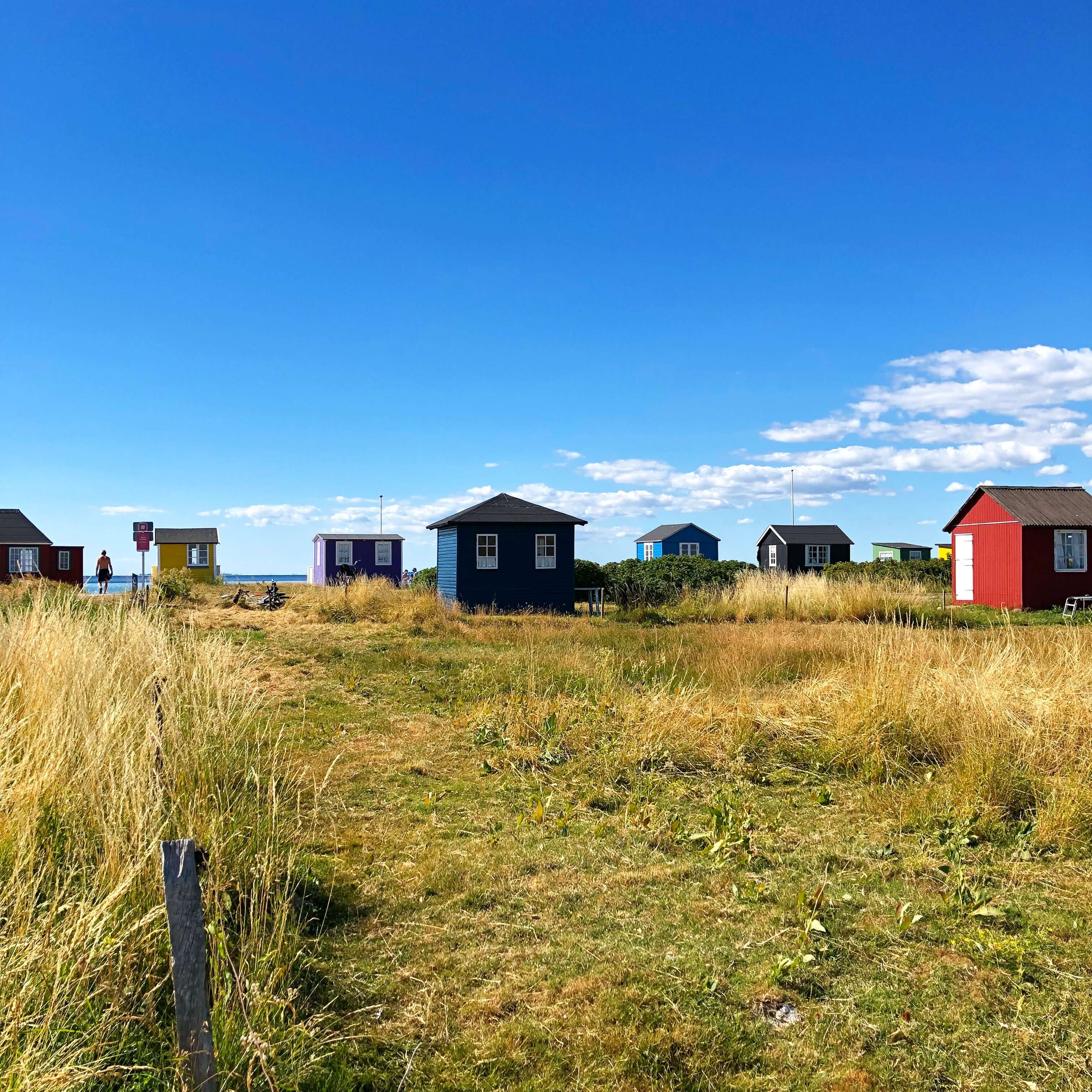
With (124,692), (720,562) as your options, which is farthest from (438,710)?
(720,562)

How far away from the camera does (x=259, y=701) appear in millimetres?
6137

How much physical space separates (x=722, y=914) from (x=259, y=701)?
375cm

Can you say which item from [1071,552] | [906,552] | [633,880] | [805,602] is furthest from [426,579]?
[906,552]

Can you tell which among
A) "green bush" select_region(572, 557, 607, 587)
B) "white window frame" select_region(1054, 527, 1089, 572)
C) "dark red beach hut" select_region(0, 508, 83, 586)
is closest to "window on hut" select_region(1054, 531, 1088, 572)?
"white window frame" select_region(1054, 527, 1089, 572)

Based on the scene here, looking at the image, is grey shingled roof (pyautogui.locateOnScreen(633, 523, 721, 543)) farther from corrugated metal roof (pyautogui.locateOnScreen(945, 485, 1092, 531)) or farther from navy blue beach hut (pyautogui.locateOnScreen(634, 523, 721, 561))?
corrugated metal roof (pyautogui.locateOnScreen(945, 485, 1092, 531))

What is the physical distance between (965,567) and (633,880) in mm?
26363

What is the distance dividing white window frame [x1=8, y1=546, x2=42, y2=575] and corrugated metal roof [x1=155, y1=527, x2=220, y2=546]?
738 centimetres

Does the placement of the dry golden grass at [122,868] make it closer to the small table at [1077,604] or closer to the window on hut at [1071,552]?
the small table at [1077,604]

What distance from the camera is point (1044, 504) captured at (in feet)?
82.4

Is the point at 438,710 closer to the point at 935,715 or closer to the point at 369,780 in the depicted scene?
the point at 369,780

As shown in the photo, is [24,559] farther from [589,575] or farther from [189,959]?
[189,959]

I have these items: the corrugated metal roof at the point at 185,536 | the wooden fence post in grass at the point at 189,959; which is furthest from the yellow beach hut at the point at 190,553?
the wooden fence post in grass at the point at 189,959

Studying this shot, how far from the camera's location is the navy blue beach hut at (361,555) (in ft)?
128

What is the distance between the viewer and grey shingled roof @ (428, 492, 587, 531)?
23484mm
